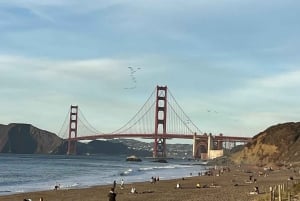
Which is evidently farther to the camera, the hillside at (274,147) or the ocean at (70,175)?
the hillside at (274,147)

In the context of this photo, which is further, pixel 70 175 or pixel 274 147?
pixel 274 147

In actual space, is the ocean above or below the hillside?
below

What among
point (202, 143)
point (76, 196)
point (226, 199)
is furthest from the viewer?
point (202, 143)

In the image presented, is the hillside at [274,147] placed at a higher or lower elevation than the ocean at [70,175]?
higher

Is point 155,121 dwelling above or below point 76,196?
above

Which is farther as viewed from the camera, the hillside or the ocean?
the hillside

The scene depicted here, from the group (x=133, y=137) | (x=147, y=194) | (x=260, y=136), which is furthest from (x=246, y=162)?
(x=147, y=194)

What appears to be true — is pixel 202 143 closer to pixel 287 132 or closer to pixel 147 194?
pixel 287 132

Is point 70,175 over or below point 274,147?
below
